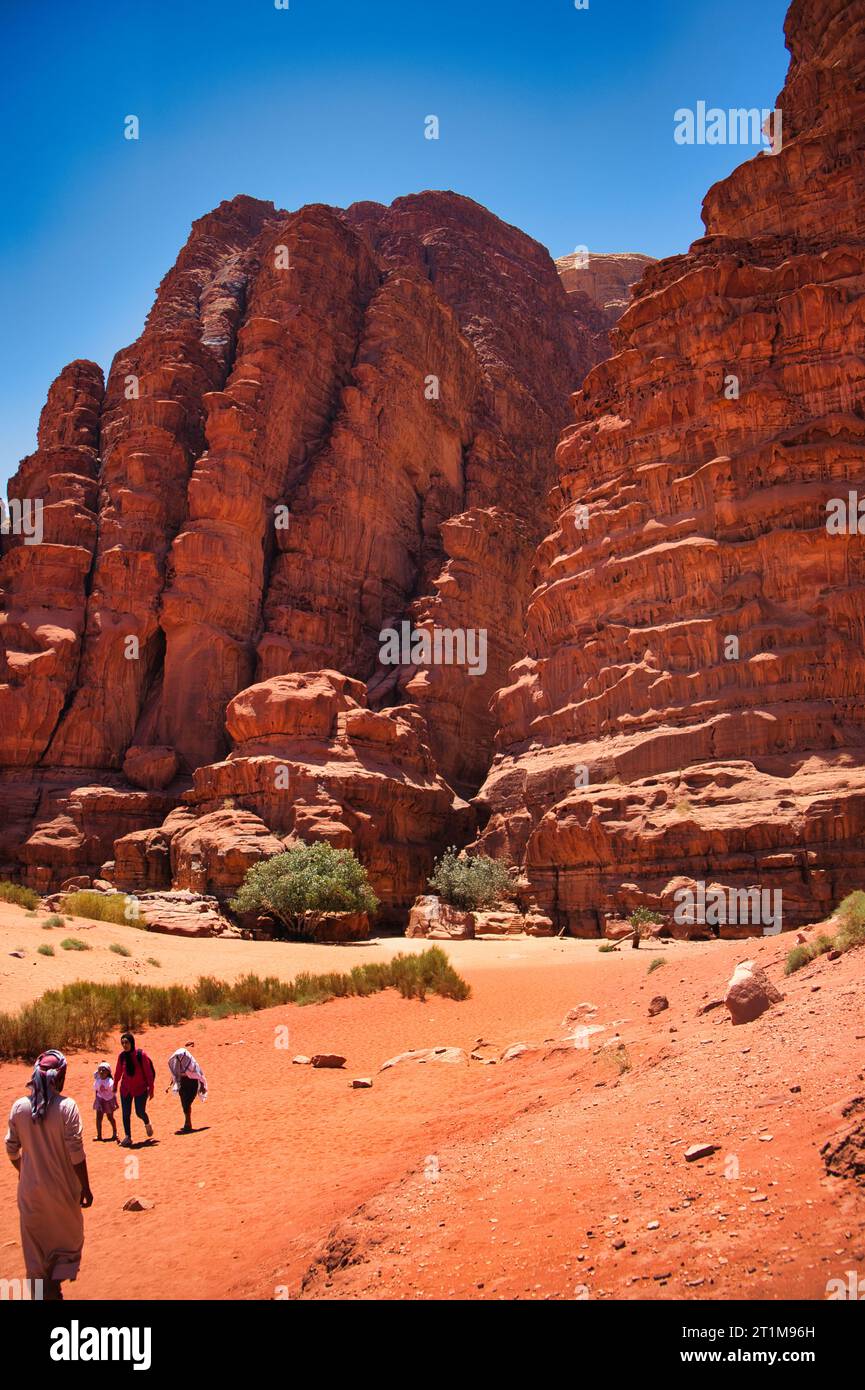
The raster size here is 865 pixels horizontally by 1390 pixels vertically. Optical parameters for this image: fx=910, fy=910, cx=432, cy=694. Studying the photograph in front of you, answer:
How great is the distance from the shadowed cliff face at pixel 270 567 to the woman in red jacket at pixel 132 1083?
89.5 ft

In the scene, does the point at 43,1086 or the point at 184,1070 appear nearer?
the point at 43,1086

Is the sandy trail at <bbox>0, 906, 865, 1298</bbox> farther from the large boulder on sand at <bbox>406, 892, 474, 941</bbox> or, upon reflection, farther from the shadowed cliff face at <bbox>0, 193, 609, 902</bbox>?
the shadowed cliff face at <bbox>0, 193, 609, 902</bbox>

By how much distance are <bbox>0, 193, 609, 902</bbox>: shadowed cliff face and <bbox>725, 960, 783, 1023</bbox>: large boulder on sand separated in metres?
30.7

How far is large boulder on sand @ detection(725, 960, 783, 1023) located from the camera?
1011cm

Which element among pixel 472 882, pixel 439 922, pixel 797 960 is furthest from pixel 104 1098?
pixel 472 882

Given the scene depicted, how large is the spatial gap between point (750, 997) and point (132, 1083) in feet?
27.0

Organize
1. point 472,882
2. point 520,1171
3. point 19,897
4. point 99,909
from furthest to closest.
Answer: point 472,882
point 99,909
point 19,897
point 520,1171

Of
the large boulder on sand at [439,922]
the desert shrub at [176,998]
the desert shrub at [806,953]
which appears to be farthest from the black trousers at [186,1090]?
the large boulder on sand at [439,922]

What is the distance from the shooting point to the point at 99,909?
32688 millimetres

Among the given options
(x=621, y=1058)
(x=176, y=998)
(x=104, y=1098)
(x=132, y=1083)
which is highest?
(x=621, y=1058)

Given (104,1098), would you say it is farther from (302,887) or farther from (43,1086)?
(302,887)

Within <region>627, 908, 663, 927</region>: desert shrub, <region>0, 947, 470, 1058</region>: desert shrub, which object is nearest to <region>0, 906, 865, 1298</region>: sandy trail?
<region>0, 947, 470, 1058</region>: desert shrub

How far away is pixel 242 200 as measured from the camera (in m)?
90.2
